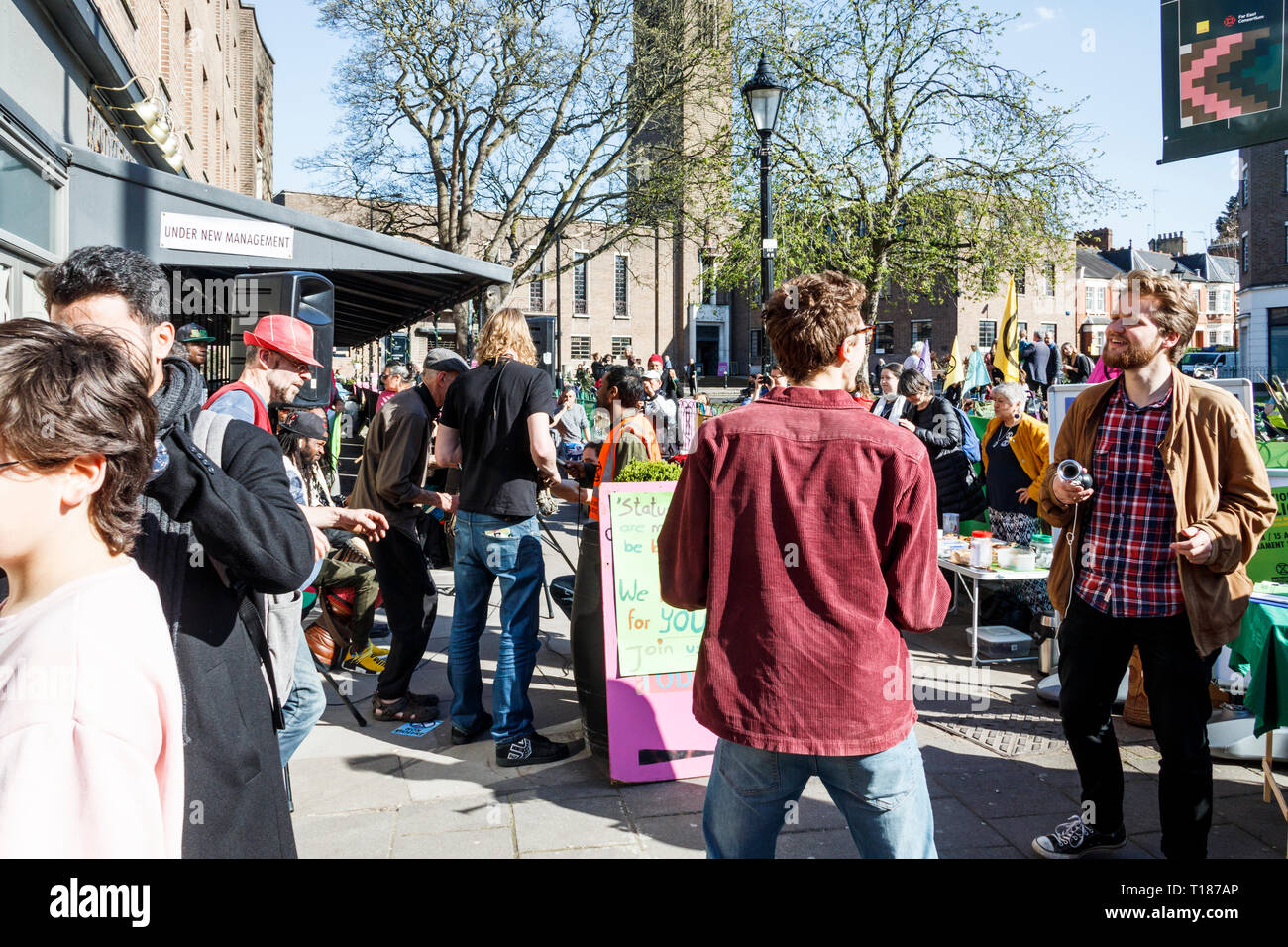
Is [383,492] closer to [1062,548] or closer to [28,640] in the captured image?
[1062,548]

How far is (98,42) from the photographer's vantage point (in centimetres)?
706

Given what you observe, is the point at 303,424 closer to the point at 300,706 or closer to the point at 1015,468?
the point at 300,706

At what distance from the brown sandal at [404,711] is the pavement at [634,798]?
0.08m

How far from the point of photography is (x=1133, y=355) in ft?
10.2

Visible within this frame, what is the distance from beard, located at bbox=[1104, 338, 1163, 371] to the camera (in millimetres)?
3105


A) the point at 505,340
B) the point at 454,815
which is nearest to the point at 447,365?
the point at 505,340

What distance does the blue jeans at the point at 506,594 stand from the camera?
4.30 metres

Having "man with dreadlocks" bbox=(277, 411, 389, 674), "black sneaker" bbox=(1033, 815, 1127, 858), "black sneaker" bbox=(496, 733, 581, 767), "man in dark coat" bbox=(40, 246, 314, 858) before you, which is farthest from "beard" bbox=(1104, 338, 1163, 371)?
"man with dreadlocks" bbox=(277, 411, 389, 674)

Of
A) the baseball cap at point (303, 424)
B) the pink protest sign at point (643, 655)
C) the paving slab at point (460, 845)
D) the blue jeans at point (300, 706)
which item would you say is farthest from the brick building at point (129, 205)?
the paving slab at point (460, 845)

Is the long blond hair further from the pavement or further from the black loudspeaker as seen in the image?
the black loudspeaker

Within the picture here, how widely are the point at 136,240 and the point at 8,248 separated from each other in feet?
2.50

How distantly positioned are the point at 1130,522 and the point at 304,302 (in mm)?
6587

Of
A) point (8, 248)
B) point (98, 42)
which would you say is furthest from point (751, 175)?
point (8, 248)

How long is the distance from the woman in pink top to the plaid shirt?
2.92m
